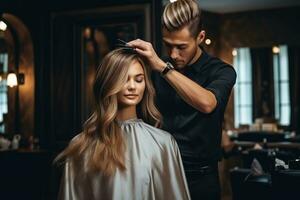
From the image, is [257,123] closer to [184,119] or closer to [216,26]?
[216,26]

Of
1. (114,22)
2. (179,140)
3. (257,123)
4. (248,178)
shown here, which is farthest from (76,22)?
(257,123)

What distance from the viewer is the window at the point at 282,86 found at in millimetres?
10258

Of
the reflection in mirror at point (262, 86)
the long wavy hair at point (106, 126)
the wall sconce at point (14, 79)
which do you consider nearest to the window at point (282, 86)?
the reflection in mirror at point (262, 86)

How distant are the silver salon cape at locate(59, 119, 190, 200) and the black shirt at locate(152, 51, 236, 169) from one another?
0.23 ft

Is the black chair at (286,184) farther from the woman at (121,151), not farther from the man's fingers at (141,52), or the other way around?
the man's fingers at (141,52)

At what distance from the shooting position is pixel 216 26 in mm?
10367

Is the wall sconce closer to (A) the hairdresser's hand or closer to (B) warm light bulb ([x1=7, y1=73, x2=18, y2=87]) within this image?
(B) warm light bulb ([x1=7, y1=73, x2=18, y2=87])

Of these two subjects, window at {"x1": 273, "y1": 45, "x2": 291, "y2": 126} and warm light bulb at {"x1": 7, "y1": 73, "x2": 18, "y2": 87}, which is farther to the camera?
window at {"x1": 273, "y1": 45, "x2": 291, "y2": 126}

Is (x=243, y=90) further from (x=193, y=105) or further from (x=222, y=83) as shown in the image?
(x=193, y=105)

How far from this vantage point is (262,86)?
10406mm

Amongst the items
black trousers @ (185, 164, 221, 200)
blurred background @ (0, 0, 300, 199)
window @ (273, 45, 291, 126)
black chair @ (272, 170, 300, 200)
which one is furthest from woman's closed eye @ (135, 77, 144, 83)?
window @ (273, 45, 291, 126)

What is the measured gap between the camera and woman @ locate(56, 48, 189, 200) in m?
1.78

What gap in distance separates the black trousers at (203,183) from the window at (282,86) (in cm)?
859

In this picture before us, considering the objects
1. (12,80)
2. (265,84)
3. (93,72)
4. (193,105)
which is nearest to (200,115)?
(193,105)
